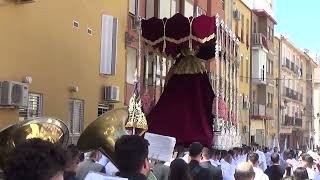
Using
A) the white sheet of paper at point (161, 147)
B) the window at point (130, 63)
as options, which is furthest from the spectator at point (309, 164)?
the window at point (130, 63)

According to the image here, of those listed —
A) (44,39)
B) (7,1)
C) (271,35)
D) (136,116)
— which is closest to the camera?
(136,116)

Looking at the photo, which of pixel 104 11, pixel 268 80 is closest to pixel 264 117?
pixel 268 80

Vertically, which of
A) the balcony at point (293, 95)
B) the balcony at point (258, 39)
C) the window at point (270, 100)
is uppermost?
the balcony at point (258, 39)

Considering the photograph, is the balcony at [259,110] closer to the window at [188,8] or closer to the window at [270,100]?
the window at [270,100]

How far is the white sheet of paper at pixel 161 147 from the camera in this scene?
21.7ft

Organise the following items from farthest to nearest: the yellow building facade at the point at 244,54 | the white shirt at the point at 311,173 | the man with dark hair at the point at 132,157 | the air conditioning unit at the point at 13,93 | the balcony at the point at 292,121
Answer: the balcony at the point at 292,121
the yellow building facade at the point at 244,54
the air conditioning unit at the point at 13,93
the white shirt at the point at 311,173
the man with dark hair at the point at 132,157

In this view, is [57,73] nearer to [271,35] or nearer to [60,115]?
[60,115]

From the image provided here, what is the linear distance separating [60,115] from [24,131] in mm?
9635

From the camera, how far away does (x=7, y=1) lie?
12164 millimetres

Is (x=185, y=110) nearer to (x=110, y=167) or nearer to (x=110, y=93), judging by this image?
(x=110, y=167)

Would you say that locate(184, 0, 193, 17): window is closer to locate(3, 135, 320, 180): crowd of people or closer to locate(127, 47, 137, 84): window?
locate(127, 47, 137, 84): window

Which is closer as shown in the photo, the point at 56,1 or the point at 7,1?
the point at 7,1

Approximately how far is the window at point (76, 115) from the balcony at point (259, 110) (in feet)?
87.5

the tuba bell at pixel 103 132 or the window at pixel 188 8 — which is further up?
the window at pixel 188 8
